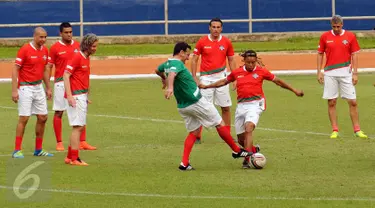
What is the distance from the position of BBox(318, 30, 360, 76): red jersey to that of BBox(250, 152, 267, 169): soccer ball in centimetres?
471

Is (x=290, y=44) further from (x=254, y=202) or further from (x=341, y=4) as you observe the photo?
(x=254, y=202)

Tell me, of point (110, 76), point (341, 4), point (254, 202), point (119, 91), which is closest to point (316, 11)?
point (341, 4)

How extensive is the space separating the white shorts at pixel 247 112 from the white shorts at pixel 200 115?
0.58 m

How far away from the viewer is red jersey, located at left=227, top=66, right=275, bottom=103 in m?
17.1

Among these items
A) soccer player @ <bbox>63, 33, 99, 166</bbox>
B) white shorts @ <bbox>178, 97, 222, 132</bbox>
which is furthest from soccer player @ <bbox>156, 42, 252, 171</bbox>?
soccer player @ <bbox>63, 33, 99, 166</bbox>

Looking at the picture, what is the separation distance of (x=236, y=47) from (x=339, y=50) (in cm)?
1983

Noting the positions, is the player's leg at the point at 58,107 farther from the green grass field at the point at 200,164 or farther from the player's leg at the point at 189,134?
the player's leg at the point at 189,134

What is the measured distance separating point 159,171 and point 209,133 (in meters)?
5.04

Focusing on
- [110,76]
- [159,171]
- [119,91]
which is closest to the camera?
[159,171]

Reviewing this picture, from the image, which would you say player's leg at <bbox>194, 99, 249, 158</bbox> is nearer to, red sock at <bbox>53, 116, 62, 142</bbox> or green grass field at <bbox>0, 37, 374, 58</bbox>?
red sock at <bbox>53, 116, 62, 142</bbox>

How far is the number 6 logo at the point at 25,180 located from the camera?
14371 mm

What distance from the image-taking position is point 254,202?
1357 centimetres

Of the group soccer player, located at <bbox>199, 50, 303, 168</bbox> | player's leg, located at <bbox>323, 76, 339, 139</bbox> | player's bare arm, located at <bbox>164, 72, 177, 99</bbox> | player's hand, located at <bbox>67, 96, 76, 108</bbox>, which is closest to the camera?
player's bare arm, located at <bbox>164, 72, 177, 99</bbox>

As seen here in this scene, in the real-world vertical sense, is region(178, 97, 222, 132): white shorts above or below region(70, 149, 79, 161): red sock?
above
